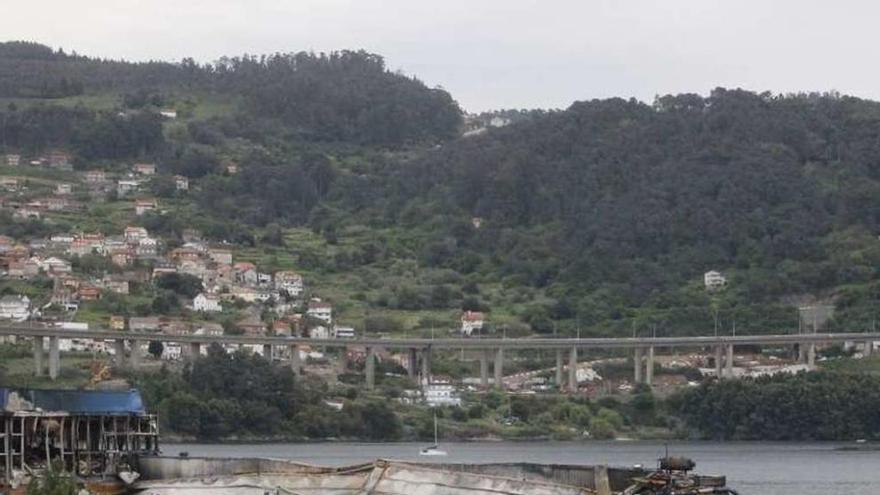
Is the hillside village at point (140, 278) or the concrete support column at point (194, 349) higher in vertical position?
the hillside village at point (140, 278)

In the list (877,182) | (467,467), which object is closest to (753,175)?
(877,182)

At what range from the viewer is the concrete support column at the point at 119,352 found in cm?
11875

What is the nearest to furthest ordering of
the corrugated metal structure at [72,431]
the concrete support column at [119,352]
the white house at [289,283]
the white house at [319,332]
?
the corrugated metal structure at [72,431]
the concrete support column at [119,352]
the white house at [319,332]
the white house at [289,283]

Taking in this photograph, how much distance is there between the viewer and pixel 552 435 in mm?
116625

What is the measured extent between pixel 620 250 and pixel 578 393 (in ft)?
108

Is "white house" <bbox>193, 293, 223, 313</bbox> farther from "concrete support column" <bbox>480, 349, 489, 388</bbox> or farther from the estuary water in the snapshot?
the estuary water

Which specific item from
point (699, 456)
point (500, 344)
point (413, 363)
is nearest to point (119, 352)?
point (413, 363)

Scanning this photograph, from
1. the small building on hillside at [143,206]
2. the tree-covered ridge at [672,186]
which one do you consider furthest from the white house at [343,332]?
the small building on hillside at [143,206]

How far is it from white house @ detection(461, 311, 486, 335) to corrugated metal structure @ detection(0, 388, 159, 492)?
319ft

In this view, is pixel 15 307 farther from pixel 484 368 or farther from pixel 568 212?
pixel 568 212

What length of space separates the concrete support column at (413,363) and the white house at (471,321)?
27.5 ft

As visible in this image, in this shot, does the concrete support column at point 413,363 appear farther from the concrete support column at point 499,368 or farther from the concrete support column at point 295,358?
the concrete support column at point 295,358

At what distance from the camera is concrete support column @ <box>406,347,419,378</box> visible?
130000mm

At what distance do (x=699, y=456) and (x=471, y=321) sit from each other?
50.5 meters
